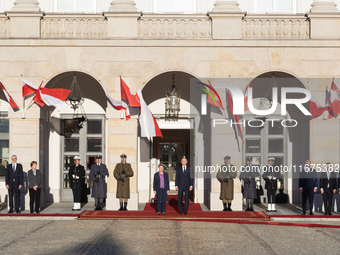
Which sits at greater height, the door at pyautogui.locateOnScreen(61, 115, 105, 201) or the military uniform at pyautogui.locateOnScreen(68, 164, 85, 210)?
the door at pyautogui.locateOnScreen(61, 115, 105, 201)

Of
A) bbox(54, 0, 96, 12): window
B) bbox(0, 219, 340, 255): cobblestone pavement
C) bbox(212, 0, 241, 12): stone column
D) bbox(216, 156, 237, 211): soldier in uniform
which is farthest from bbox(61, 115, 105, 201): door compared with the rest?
bbox(212, 0, 241, 12): stone column

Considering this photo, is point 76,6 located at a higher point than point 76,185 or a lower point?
higher

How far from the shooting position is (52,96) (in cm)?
1734

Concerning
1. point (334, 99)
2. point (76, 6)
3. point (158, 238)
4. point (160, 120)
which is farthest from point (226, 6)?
point (158, 238)

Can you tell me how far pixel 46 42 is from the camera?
17.7 meters

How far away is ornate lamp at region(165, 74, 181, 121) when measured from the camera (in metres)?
19.5

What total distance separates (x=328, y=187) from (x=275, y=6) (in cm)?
704

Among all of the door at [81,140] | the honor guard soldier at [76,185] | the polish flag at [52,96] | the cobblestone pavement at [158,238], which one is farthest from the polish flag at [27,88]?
the cobblestone pavement at [158,238]

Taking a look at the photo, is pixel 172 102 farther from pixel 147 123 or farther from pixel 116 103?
pixel 116 103

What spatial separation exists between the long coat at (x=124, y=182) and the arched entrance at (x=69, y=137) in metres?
2.99

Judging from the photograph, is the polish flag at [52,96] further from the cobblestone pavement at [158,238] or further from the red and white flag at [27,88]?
the cobblestone pavement at [158,238]

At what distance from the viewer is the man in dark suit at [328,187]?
16500 mm

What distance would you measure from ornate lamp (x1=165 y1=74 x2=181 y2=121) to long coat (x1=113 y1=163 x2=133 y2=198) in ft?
10.8

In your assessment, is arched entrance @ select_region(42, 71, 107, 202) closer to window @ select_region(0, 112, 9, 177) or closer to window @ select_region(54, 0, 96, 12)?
window @ select_region(0, 112, 9, 177)
